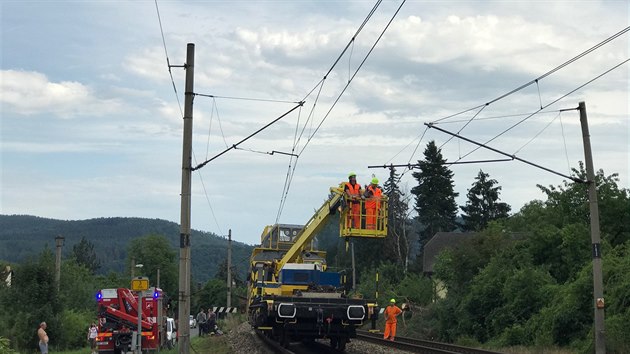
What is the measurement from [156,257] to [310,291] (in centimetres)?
10373

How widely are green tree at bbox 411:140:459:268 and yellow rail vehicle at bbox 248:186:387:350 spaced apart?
61.6 metres

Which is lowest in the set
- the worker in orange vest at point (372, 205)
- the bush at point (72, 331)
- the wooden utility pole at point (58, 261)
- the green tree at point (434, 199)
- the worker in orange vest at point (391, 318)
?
the bush at point (72, 331)

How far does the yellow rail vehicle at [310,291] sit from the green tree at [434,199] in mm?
61578

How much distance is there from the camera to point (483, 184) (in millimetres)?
97000

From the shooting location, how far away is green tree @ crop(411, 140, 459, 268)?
9081cm

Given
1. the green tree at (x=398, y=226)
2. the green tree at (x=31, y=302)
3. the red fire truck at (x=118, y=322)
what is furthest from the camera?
the green tree at (x=398, y=226)

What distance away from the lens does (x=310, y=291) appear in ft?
81.8

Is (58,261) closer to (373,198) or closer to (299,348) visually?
(299,348)

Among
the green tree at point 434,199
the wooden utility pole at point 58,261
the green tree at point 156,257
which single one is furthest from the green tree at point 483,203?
the wooden utility pole at point 58,261

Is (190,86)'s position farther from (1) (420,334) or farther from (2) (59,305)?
(1) (420,334)

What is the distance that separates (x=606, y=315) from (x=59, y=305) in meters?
23.0

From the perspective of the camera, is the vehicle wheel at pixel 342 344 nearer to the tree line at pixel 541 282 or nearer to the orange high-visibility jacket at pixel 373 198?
the orange high-visibility jacket at pixel 373 198

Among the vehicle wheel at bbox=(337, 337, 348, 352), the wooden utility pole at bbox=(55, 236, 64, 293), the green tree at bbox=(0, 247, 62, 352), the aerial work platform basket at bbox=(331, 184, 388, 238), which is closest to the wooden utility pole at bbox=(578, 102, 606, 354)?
the aerial work platform basket at bbox=(331, 184, 388, 238)

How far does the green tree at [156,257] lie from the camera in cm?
11906
